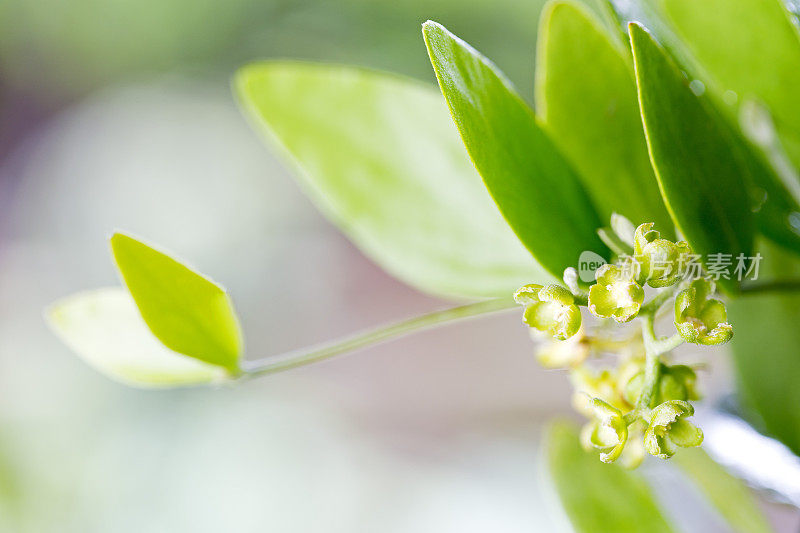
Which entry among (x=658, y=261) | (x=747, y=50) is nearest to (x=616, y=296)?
(x=658, y=261)

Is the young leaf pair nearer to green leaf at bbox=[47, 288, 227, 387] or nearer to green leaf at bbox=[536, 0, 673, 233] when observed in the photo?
green leaf at bbox=[47, 288, 227, 387]

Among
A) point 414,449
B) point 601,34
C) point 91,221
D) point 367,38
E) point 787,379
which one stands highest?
point 367,38

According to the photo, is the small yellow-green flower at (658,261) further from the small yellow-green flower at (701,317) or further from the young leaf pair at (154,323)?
the young leaf pair at (154,323)

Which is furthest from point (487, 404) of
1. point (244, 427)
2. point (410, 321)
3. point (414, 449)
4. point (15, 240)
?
point (410, 321)

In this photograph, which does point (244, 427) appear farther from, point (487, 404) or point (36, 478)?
point (487, 404)

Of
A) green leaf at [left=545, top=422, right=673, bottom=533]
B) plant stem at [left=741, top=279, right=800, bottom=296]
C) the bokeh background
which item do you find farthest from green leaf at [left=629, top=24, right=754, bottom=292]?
the bokeh background

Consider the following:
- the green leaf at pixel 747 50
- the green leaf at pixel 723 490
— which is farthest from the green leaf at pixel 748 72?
the green leaf at pixel 723 490

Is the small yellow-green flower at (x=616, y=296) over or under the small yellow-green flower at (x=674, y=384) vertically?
over

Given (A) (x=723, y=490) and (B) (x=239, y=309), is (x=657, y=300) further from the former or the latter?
(B) (x=239, y=309)
